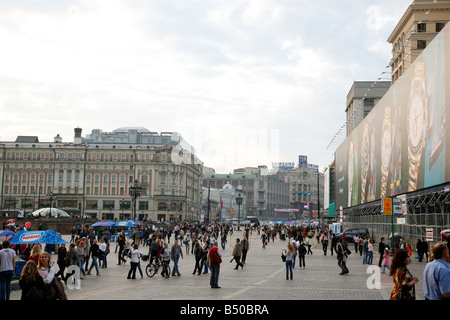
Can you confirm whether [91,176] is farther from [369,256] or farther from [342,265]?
[342,265]

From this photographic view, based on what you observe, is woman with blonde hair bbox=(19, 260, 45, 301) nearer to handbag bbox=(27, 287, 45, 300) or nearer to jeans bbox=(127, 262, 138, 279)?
handbag bbox=(27, 287, 45, 300)

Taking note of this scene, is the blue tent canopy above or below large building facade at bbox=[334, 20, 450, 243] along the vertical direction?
below

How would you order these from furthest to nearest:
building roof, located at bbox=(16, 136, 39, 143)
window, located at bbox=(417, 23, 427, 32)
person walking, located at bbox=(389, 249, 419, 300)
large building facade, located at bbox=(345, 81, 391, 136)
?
building roof, located at bbox=(16, 136, 39, 143)
large building facade, located at bbox=(345, 81, 391, 136)
window, located at bbox=(417, 23, 427, 32)
person walking, located at bbox=(389, 249, 419, 300)

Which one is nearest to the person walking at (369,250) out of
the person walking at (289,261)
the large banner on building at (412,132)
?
the large banner on building at (412,132)

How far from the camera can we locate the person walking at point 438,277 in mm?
6730

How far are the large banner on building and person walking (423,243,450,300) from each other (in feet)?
84.7

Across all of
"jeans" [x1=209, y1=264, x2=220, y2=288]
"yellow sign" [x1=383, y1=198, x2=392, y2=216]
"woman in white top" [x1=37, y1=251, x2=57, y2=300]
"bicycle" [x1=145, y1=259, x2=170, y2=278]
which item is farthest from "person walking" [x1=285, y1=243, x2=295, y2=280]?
"woman in white top" [x1=37, y1=251, x2=57, y2=300]

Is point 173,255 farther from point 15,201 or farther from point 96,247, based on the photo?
point 15,201

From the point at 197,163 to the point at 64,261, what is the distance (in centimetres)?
13092

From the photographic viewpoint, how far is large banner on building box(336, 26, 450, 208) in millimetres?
32375

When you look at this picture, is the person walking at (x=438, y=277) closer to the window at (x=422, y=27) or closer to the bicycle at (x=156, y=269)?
the bicycle at (x=156, y=269)

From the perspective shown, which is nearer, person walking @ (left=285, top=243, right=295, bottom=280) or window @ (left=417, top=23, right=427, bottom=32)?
person walking @ (left=285, top=243, right=295, bottom=280)

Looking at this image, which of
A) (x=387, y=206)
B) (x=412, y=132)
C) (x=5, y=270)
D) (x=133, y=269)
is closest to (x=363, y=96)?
(x=412, y=132)
